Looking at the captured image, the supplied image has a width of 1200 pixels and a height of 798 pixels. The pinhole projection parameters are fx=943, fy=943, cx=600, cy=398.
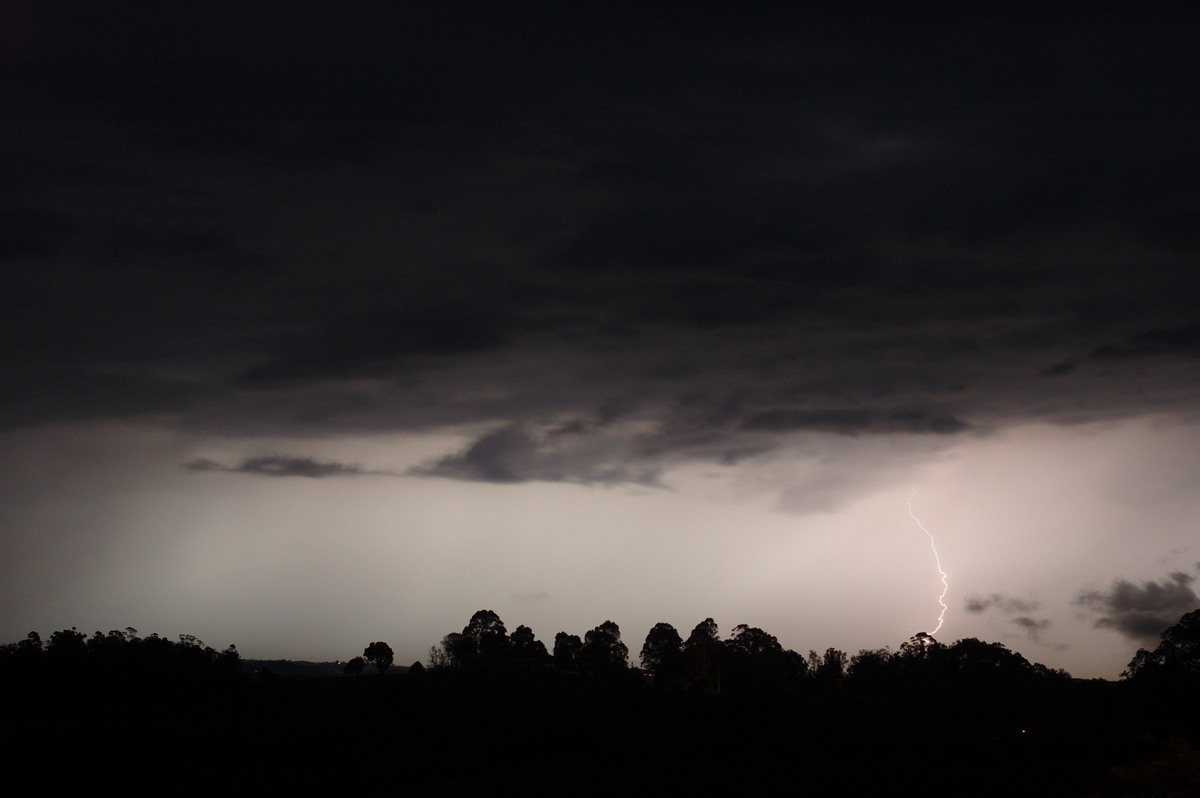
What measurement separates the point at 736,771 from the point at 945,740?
86.1 ft

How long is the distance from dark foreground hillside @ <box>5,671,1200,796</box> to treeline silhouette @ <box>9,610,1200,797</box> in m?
0.29

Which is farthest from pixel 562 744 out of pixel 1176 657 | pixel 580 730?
pixel 1176 657

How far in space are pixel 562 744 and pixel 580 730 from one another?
9.38 m

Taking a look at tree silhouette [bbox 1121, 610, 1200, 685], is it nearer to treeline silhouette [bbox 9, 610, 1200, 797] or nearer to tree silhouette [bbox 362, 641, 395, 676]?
treeline silhouette [bbox 9, 610, 1200, 797]

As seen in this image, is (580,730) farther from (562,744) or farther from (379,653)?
(379,653)

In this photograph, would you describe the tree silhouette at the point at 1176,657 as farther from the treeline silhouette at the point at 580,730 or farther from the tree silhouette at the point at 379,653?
the tree silhouette at the point at 379,653

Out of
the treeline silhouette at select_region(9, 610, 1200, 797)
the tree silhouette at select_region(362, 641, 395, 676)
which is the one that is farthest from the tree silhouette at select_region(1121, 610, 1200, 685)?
the tree silhouette at select_region(362, 641, 395, 676)

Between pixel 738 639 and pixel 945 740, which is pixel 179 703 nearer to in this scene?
pixel 945 740

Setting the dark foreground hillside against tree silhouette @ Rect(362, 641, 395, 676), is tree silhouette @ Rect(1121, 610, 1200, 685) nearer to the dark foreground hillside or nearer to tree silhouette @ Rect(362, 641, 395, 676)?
the dark foreground hillside

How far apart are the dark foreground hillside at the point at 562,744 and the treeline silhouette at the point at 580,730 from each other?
29 cm

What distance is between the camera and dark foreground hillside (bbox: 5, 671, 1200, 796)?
60156mm

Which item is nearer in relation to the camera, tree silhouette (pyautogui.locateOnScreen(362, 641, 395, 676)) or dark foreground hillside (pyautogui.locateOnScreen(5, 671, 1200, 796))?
dark foreground hillside (pyautogui.locateOnScreen(5, 671, 1200, 796))

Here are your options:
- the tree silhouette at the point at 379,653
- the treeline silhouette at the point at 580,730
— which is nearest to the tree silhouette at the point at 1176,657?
the treeline silhouette at the point at 580,730

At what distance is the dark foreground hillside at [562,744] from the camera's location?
6016 centimetres
